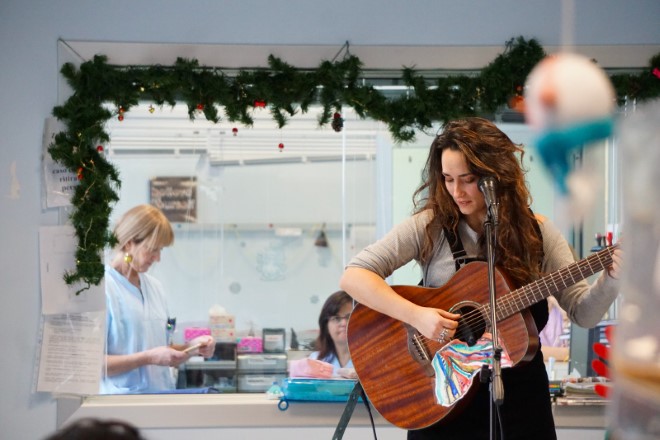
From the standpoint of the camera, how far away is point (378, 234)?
193 inches

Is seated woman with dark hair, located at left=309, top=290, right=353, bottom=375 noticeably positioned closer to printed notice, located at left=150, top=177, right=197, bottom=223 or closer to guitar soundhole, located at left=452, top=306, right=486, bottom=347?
printed notice, located at left=150, top=177, right=197, bottom=223

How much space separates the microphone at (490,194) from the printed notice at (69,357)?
217cm

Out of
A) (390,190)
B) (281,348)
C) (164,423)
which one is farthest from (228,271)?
(164,423)

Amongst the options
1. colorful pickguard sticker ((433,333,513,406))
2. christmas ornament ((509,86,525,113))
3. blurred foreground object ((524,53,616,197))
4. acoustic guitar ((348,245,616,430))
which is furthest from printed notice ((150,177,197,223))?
blurred foreground object ((524,53,616,197))

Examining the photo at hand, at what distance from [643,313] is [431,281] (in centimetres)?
192

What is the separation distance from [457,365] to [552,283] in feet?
1.35

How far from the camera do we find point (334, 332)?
429 cm

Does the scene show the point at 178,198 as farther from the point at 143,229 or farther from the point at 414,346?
the point at 414,346

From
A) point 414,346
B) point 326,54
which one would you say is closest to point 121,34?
point 326,54

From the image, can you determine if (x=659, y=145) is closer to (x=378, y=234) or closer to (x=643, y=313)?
(x=643, y=313)

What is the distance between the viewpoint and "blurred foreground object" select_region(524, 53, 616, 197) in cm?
58

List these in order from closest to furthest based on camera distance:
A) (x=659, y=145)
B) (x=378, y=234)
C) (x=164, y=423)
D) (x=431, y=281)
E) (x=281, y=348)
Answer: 1. (x=659, y=145)
2. (x=431, y=281)
3. (x=164, y=423)
4. (x=281, y=348)
5. (x=378, y=234)

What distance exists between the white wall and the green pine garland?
0.47 ft

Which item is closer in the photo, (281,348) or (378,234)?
(281,348)
